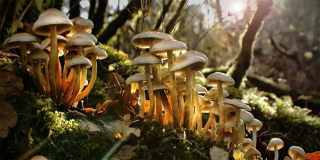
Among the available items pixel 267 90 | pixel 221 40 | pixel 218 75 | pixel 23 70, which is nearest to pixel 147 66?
pixel 218 75

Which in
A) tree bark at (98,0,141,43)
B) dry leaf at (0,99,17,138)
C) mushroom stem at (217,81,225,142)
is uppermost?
tree bark at (98,0,141,43)

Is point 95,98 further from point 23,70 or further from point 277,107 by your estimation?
point 277,107

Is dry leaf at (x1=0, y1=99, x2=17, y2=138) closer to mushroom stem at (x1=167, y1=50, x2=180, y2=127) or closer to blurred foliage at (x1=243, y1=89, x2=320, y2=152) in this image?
mushroom stem at (x1=167, y1=50, x2=180, y2=127)

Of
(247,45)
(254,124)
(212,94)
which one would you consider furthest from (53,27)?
(247,45)

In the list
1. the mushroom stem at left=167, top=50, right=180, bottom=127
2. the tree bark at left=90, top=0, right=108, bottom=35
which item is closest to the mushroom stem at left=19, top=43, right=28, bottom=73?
the mushroom stem at left=167, top=50, right=180, bottom=127

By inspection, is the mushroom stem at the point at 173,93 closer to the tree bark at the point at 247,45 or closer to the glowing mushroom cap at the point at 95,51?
the glowing mushroom cap at the point at 95,51

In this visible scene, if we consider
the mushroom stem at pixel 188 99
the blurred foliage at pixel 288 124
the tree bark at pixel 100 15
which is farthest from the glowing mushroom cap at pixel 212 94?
the tree bark at pixel 100 15
